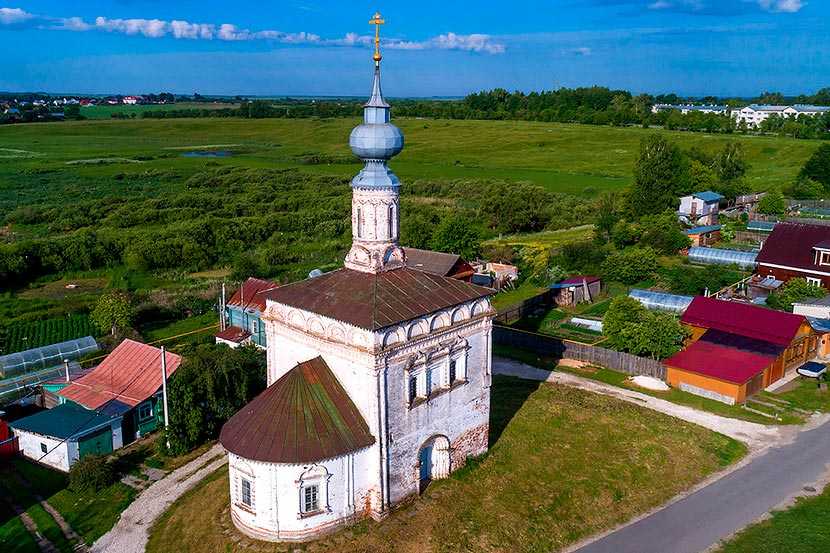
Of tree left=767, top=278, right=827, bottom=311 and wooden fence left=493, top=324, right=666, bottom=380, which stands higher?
tree left=767, top=278, right=827, bottom=311

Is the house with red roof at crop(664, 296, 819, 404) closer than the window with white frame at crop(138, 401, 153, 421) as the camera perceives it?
No

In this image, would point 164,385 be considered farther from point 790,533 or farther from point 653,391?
point 790,533

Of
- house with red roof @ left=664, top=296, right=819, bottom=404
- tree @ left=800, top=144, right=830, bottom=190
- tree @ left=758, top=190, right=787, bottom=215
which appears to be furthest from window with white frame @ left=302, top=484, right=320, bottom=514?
tree @ left=800, top=144, right=830, bottom=190

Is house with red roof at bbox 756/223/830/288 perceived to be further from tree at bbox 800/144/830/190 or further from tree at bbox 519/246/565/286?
tree at bbox 800/144/830/190

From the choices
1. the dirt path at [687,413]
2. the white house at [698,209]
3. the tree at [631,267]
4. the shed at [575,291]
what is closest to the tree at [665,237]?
the tree at [631,267]

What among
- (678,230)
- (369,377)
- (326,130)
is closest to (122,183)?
(326,130)

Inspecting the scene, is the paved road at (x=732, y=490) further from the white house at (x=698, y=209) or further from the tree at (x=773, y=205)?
the tree at (x=773, y=205)
